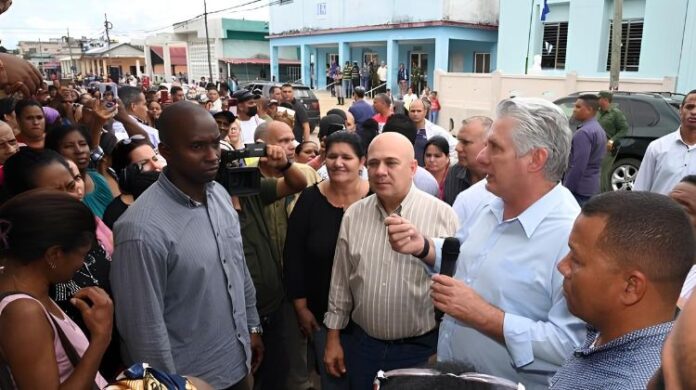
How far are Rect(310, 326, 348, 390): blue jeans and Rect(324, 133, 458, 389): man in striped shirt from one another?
0.21 feet

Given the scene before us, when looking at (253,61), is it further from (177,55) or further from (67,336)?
(67,336)

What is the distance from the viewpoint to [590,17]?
16422mm

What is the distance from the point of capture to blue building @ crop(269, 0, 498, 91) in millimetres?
21953

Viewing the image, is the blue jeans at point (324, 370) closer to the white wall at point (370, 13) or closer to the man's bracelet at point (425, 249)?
the man's bracelet at point (425, 249)

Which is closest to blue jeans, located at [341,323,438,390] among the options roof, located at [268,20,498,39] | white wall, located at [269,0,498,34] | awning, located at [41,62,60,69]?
roof, located at [268,20,498,39]

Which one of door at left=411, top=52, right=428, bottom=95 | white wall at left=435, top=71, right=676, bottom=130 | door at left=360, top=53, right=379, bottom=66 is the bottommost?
white wall at left=435, top=71, right=676, bottom=130

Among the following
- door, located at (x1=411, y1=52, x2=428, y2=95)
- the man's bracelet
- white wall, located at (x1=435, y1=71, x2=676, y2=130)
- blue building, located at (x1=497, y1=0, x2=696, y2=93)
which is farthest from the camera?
door, located at (x1=411, y1=52, x2=428, y2=95)

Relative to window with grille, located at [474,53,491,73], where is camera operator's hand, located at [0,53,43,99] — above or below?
below

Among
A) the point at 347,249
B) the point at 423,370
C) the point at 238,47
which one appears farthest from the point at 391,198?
the point at 238,47

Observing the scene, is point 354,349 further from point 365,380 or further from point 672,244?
point 672,244

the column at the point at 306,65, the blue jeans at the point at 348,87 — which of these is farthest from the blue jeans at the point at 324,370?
the column at the point at 306,65

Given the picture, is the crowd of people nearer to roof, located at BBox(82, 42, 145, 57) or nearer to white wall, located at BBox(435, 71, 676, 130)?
white wall, located at BBox(435, 71, 676, 130)

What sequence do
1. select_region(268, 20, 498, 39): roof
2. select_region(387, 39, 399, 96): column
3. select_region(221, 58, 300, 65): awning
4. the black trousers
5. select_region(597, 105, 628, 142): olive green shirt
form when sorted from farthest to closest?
select_region(221, 58, 300, 65): awning, select_region(387, 39, 399, 96): column, select_region(268, 20, 498, 39): roof, select_region(597, 105, 628, 142): olive green shirt, the black trousers

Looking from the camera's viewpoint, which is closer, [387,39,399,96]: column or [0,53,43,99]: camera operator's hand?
[0,53,43,99]: camera operator's hand
